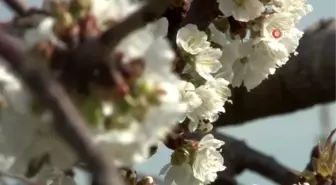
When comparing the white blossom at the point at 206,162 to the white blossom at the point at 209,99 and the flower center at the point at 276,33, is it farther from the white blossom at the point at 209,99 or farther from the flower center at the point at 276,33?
the flower center at the point at 276,33

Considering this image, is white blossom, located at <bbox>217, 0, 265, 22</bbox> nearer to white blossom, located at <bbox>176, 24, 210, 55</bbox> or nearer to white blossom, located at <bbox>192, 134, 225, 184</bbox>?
white blossom, located at <bbox>176, 24, 210, 55</bbox>

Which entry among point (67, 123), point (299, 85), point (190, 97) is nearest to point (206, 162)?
point (190, 97)

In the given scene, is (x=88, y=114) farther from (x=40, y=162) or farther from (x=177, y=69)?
(x=177, y=69)

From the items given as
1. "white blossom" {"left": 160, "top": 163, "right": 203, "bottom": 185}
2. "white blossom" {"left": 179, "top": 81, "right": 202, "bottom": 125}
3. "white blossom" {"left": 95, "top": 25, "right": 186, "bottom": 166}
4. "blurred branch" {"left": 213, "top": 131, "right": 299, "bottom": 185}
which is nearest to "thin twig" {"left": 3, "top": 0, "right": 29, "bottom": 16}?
"white blossom" {"left": 95, "top": 25, "right": 186, "bottom": 166}

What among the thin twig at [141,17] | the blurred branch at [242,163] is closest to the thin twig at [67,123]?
the thin twig at [141,17]

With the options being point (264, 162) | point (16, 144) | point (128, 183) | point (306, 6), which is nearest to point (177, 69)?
point (128, 183)
